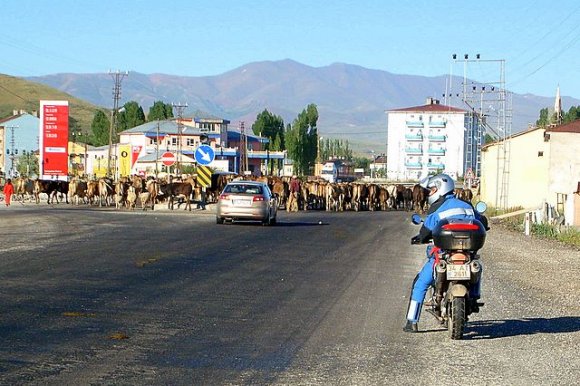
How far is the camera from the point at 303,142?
147 meters

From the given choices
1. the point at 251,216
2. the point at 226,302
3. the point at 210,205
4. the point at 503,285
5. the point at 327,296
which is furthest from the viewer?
the point at 210,205

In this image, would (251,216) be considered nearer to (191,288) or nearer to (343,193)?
(191,288)

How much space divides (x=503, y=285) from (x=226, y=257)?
6.06 metres

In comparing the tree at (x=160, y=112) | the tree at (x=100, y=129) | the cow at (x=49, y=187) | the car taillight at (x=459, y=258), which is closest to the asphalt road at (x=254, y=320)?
the car taillight at (x=459, y=258)

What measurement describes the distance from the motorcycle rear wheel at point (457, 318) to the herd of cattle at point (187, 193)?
39616 millimetres

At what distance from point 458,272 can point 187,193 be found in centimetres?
4111

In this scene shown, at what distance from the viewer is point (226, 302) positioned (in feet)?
47.2

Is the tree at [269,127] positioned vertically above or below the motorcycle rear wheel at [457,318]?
above

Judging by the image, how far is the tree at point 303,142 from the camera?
14562cm

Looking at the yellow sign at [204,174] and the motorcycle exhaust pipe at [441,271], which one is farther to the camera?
the yellow sign at [204,174]

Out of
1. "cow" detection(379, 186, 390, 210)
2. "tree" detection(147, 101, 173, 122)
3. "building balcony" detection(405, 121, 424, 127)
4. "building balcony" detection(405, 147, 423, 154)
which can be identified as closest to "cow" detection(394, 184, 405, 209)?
"cow" detection(379, 186, 390, 210)

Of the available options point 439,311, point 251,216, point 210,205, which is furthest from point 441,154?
point 439,311

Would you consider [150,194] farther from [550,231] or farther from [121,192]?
[550,231]

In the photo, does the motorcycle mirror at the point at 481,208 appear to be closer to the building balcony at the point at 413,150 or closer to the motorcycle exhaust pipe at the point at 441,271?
the motorcycle exhaust pipe at the point at 441,271
